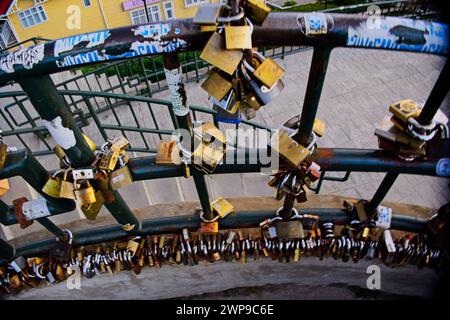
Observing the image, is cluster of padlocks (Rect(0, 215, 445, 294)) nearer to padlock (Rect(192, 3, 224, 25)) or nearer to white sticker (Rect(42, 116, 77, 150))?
white sticker (Rect(42, 116, 77, 150))

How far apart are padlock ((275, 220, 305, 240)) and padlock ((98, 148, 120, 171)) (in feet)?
4.16

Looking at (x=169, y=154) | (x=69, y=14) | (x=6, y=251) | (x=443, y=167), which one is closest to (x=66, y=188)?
→ (x=169, y=154)

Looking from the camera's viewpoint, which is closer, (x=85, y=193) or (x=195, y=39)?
(x=195, y=39)

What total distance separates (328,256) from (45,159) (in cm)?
323

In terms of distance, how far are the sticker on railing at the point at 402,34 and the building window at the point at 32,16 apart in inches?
680

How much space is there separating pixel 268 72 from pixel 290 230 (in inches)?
57.7

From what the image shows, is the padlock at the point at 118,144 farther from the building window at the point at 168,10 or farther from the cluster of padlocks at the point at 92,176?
the building window at the point at 168,10

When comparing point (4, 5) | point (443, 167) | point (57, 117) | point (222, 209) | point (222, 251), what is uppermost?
point (4, 5)

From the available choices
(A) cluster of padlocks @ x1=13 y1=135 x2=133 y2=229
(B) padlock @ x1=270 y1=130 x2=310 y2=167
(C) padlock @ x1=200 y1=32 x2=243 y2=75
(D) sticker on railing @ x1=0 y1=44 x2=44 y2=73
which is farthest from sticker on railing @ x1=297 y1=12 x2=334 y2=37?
(A) cluster of padlocks @ x1=13 y1=135 x2=133 y2=229

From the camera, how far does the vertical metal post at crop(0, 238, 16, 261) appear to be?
2.70 m

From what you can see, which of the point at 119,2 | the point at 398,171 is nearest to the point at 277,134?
the point at 398,171

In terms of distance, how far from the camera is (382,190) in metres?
2.39

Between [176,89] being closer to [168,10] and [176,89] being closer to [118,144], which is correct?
[118,144]
